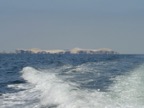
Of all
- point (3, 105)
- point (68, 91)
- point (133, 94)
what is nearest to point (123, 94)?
point (133, 94)

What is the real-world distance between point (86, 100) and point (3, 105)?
3.89m

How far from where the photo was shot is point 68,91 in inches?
620

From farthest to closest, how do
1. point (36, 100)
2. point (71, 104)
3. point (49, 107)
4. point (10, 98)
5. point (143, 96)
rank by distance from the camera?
point (10, 98) < point (36, 100) < point (143, 96) < point (49, 107) < point (71, 104)

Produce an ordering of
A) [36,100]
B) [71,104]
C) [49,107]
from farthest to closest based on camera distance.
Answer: [36,100] → [49,107] → [71,104]

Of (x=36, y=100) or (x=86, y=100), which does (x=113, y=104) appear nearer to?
(x=86, y=100)

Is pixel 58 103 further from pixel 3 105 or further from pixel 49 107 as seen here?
pixel 3 105

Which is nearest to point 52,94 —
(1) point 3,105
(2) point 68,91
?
(2) point 68,91

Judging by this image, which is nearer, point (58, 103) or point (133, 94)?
point (58, 103)

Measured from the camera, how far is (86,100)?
511 inches

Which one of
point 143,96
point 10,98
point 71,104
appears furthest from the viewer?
point 10,98

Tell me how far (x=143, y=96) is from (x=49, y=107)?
3.77 meters

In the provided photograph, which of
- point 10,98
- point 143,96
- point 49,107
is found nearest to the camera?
point 49,107

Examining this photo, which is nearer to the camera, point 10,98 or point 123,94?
point 123,94

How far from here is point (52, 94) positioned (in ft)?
52.5
